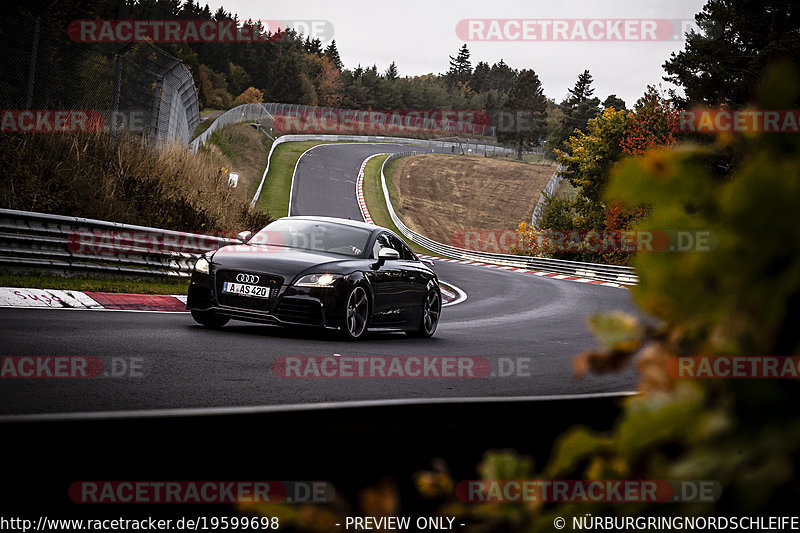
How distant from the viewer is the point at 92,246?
14156 mm

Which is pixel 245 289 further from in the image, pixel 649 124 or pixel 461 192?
pixel 461 192

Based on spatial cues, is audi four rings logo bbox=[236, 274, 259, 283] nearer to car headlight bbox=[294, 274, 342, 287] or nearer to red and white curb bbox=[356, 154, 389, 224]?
car headlight bbox=[294, 274, 342, 287]

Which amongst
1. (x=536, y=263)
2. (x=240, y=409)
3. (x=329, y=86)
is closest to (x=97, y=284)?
(x=240, y=409)

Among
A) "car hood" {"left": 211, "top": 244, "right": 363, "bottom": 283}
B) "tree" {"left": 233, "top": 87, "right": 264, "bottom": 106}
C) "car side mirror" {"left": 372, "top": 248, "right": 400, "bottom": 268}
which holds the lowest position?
"car hood" {"left": 211, "top": 244, "right": 363, "bottom": 283}

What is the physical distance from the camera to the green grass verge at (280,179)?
52.2m

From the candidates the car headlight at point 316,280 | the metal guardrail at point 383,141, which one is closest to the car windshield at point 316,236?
the car headlight at point 316,280

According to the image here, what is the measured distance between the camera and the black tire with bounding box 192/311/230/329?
11.1 meters

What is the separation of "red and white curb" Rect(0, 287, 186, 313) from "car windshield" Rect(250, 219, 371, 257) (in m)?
2.13

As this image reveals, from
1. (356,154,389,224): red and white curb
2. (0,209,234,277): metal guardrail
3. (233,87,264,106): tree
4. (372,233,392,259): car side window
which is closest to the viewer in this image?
(372,233,392,259): car side window

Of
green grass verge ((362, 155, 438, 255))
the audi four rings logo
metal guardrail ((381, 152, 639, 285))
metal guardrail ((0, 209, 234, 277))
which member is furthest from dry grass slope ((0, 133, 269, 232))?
green grass verge ((362, 155, 438, 255))

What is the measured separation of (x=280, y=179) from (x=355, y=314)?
53.1 metres

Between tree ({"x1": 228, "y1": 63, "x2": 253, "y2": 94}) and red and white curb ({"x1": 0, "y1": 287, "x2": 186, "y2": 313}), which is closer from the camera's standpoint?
red and white curb ({"x1": 0, "y1": 287, "x2": 186, "y2": 313})

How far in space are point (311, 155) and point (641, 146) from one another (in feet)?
106

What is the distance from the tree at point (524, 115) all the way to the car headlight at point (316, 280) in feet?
425
